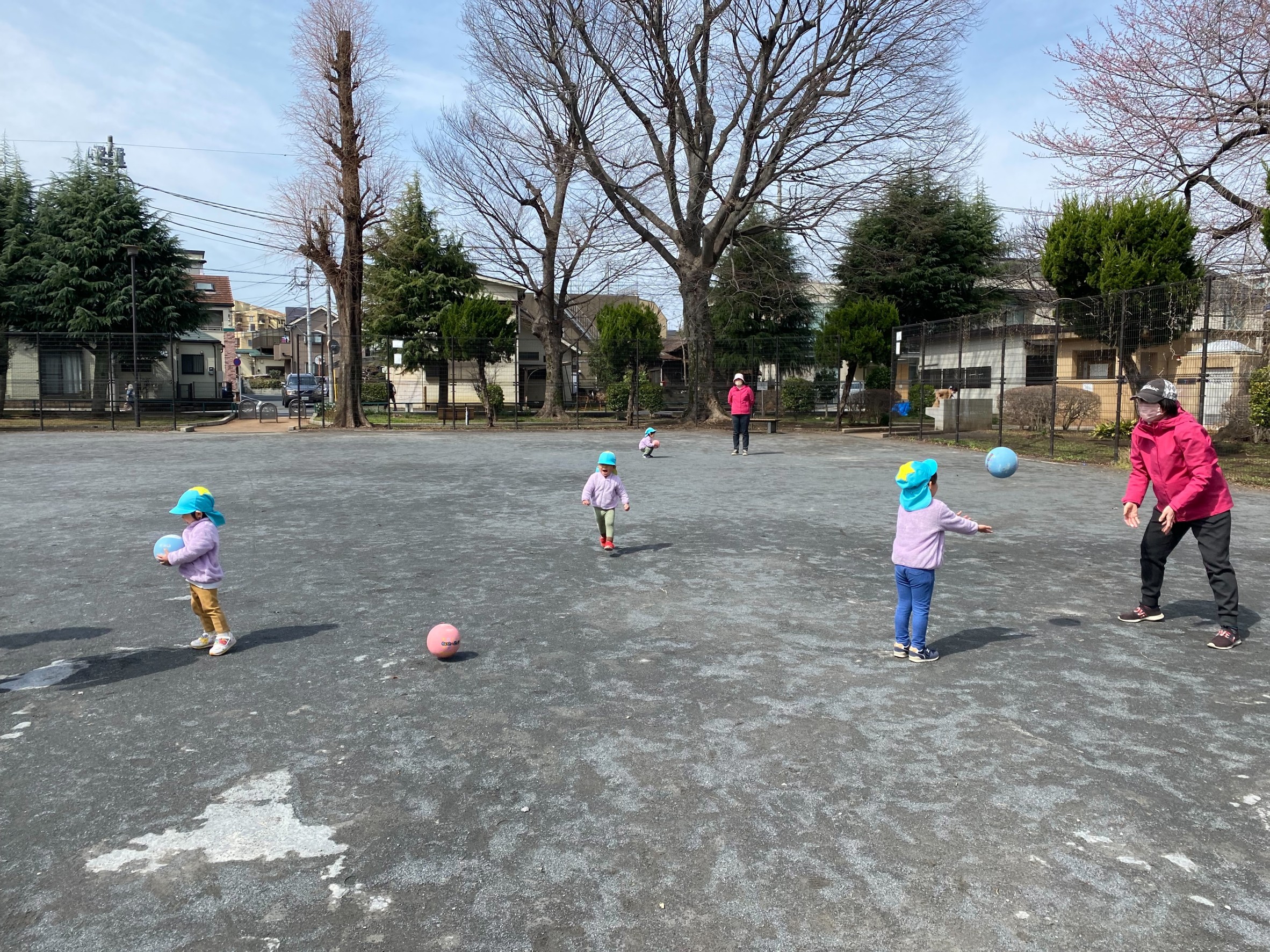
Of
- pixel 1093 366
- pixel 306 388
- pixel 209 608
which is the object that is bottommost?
pixel 209 608

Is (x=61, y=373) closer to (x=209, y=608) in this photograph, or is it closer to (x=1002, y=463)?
(x=209, y=608)

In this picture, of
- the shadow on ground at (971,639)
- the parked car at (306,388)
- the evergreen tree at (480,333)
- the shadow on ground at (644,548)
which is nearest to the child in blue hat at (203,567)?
the shadow on ground at (644,548)

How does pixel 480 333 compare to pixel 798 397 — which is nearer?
pixel 798 397

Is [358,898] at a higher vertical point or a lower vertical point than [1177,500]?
lower

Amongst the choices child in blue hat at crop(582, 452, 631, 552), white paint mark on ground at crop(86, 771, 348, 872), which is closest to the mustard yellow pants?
white paint mark on ground at crop(86, 771, 348, 872)

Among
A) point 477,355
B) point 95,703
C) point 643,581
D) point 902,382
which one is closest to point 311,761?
point 95,703

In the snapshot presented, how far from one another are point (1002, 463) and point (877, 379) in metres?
24.7

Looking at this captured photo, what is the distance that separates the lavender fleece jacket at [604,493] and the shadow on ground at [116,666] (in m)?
3.46

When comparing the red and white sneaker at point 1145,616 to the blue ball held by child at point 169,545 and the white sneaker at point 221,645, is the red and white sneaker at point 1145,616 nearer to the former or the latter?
the white sneaker at point 221,645

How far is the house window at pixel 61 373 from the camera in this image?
1177 inches

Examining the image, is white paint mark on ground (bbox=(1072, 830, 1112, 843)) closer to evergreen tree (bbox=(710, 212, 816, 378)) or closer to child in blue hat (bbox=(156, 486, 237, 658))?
child in blue hat (bbox=(156, 486, 237, 658))

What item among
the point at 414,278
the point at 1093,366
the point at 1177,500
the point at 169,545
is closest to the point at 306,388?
the point at 414,278

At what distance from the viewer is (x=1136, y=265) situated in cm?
1903

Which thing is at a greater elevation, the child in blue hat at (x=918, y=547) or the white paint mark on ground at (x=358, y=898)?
the child in blue hat at (x=918, y=547)
